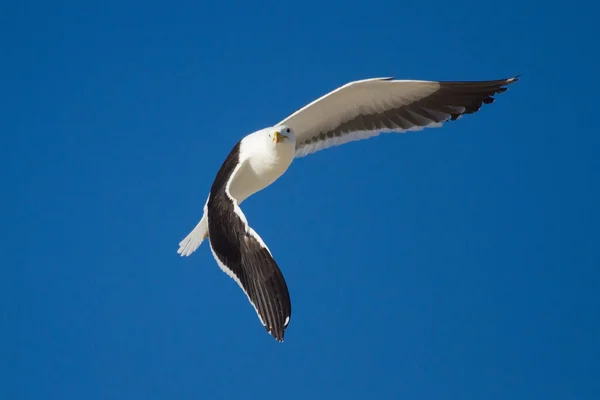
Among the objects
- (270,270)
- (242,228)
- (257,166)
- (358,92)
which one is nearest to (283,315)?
(270,270)

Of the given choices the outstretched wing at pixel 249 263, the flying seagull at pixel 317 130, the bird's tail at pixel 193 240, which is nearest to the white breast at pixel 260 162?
the flying seagull at pixel 317 130

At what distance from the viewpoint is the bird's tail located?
19.9ft

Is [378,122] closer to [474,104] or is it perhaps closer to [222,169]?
[474,104]

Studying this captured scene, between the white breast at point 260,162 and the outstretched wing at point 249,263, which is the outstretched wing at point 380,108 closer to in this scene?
the white breast at point 260,162

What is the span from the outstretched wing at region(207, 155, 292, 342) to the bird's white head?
26.4 inches

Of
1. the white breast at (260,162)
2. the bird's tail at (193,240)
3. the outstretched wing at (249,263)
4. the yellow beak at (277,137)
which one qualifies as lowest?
the outstretched wing at (249,263)

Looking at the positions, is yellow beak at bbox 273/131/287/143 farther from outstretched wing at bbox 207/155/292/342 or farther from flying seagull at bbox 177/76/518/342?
outstretched wing at bbox 207/155/292/342

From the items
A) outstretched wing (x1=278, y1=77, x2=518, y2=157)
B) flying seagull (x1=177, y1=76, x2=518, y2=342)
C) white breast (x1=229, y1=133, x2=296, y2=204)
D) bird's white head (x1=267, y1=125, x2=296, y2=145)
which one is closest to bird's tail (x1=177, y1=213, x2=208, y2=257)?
flying seagull (x1=177, y1=76, x2=518, y2=342)

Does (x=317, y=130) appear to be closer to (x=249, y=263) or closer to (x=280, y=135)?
(x=280, y=135)

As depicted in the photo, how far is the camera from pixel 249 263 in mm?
4547

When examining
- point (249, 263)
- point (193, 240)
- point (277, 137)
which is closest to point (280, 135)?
point (277, 137)

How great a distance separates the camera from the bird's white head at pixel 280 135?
561 centimetres

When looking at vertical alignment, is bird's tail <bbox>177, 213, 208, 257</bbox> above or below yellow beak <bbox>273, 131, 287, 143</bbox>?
below

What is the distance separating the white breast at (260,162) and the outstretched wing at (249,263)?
0.58 m
